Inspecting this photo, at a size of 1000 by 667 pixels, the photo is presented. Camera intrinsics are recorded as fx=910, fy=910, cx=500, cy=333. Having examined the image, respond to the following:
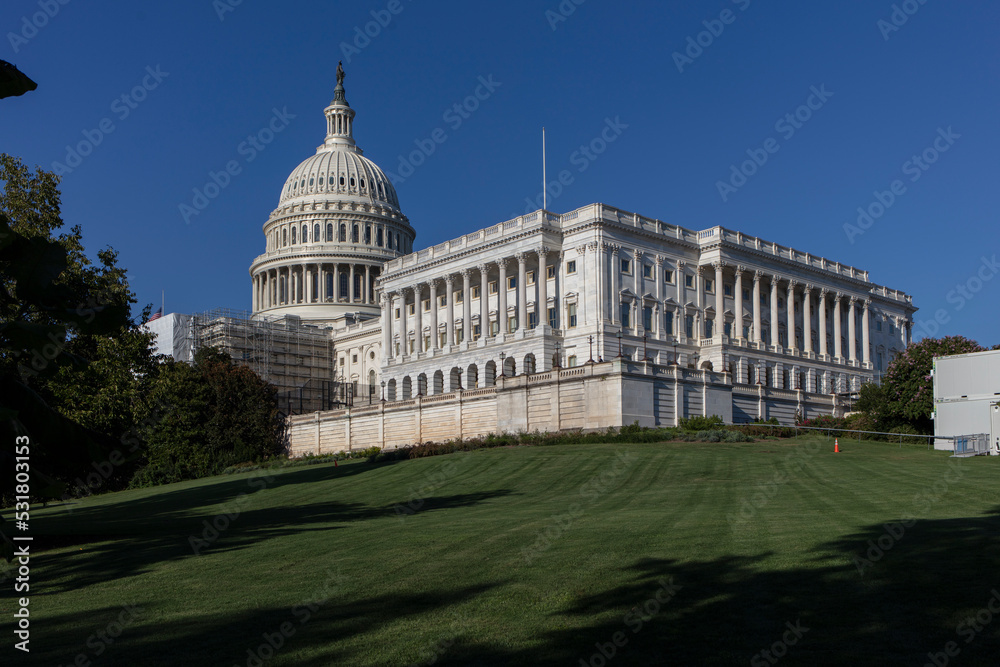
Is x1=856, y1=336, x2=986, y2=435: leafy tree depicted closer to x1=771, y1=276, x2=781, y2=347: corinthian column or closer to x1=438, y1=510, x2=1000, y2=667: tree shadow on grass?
x1=771, y1=276, x2=781, y2=347: corinthian column

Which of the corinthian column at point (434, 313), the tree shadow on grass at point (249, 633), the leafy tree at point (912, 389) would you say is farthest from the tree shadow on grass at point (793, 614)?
the corinthian column at point (434, 313)

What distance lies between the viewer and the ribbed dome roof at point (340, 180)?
492ft

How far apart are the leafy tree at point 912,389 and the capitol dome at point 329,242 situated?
85884mm

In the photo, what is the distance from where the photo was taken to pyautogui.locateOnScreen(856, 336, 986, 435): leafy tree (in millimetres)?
59094

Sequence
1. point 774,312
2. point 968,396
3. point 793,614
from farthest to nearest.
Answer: point 774,312, point 968,396, point 793,614

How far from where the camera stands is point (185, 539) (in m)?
20.5

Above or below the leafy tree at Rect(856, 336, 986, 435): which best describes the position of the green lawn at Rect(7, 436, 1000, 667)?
below

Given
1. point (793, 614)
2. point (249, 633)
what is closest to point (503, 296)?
point (249, 633)

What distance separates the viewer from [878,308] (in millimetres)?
117562

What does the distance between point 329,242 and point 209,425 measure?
7395 cm

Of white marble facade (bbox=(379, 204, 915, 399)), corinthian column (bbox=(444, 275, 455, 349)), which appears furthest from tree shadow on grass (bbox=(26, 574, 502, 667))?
corinthian column (bbox=(444, 275, 455, 349))

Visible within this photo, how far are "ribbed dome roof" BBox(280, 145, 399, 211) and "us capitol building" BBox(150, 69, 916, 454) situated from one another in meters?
28.9

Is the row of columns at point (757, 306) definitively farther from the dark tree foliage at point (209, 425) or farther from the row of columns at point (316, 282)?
the row of columns at point (316, 282)

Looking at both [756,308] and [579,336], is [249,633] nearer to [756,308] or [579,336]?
[579,336]
